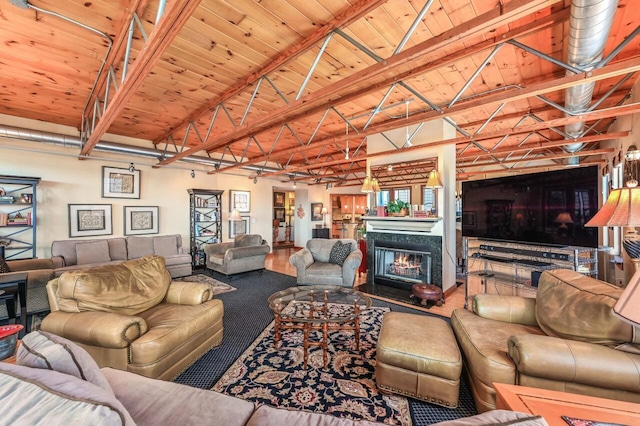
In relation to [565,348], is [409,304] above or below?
below

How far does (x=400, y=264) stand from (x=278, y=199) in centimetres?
748

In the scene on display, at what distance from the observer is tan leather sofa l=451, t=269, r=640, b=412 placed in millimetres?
1455

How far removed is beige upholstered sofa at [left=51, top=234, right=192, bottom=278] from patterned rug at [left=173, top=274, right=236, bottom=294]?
9.9 inches

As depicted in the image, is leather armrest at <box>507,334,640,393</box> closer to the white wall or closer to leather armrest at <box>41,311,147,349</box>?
leather armrest at <box>41,311,147,349</box>

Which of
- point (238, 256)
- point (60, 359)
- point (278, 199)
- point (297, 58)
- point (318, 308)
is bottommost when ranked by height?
point (318, 308)

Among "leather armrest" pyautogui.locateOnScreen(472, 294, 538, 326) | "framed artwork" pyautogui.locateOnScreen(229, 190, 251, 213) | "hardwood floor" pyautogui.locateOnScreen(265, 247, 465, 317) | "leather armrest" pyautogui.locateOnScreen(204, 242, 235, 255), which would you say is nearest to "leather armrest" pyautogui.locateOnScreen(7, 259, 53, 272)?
"leather armrest" pyautogui.locateOnScreen(204, 242, 235, 255)

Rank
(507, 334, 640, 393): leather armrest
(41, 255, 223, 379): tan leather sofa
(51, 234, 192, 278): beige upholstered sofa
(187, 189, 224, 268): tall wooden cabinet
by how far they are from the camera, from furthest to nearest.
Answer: (187, 189, 224, 268): tall wooden cabinet < (51, 234, 192, 278): beige upholstered sofa < (41, 255, 223, 379): tan leather sofa < (507, 334, 640, 393): leather armrest

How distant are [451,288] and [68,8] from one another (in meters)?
5.84

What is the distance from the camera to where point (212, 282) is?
5.20m

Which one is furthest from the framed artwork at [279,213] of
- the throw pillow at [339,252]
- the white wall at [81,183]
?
the throw pillow at [339,252]

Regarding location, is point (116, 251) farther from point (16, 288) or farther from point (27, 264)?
point (16, 288)

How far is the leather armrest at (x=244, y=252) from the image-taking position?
5.36 m

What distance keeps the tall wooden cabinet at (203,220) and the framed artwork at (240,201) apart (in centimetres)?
64

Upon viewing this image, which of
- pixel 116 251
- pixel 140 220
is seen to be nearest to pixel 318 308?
pixel 116 251
